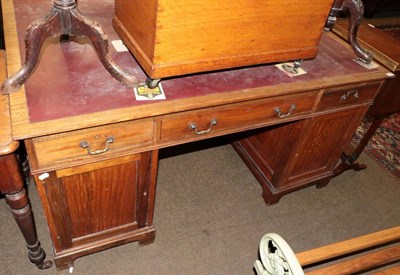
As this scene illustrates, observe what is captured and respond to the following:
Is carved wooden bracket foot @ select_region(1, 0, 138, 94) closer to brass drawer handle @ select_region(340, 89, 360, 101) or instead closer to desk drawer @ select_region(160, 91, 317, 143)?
desk drawer @ select_region(160, 91, 317, 143)

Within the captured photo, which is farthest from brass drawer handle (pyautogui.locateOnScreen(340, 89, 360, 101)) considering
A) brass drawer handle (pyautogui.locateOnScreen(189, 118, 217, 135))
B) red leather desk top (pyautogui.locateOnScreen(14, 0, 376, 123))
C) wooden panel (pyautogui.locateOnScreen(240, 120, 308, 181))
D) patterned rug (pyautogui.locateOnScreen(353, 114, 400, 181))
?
patterned rug (pyautogui.locateOnScreen(353, 114, 400, 181))

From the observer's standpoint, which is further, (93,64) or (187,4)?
(93,64)

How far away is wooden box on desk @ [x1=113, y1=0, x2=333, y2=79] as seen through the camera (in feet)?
3.78

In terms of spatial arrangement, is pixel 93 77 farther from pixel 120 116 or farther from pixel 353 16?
pixel 353 16

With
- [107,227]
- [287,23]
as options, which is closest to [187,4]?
[287,23]

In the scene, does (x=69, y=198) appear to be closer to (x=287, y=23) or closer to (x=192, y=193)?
(x=192, y=193)

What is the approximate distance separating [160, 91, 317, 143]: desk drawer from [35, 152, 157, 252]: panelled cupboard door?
16 cm

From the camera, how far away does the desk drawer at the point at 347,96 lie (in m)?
1.71

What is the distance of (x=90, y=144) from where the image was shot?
125 centimetres

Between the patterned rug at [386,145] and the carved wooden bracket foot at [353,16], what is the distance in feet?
3.89

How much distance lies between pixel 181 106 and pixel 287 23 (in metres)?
0.53

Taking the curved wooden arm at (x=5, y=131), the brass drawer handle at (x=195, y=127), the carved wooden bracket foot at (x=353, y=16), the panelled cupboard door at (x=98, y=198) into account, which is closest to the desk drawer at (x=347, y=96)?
the carved wooden bracket foot at (x=353, y=16)

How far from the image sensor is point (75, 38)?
1.51 m

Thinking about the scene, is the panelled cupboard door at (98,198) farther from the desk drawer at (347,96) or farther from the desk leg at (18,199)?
the desk drawer at (347,96)
